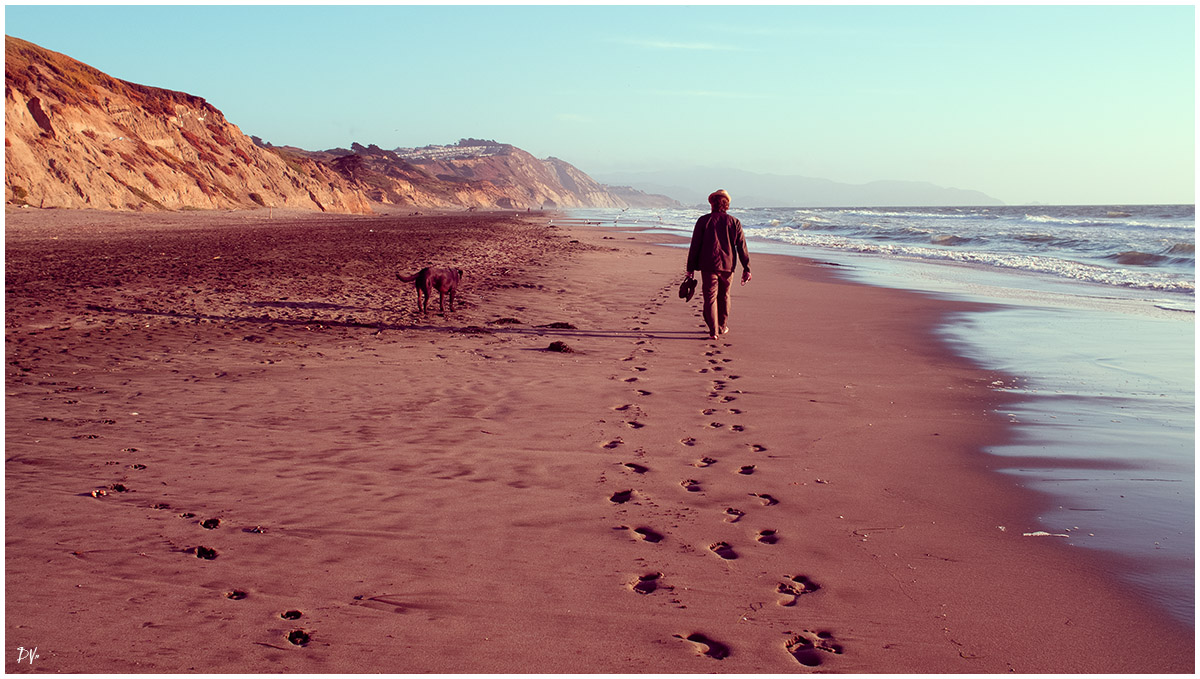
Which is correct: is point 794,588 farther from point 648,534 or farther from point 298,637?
point 298,637

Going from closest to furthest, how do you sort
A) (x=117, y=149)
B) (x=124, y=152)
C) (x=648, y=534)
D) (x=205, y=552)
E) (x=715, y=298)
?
(x=205, y=552) → (x=648, y=534) → (x=715, y=298) → (x=117, y=149) → (x=124, y=152)

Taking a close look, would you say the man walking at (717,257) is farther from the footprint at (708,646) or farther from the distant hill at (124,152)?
the distant hill at (124,152)

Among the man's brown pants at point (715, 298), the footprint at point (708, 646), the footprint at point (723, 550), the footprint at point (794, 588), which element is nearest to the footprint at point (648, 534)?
the footprint at point (723, 550)

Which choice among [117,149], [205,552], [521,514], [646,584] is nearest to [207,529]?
[205,552]

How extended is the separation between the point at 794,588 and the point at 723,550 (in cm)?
41

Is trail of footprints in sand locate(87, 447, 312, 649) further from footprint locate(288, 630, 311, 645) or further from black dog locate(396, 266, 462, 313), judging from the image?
black dog locate(396, 266, 462, 313)

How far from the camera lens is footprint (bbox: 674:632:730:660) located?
270 cm

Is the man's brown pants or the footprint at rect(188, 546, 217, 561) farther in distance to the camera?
the man's brown pants

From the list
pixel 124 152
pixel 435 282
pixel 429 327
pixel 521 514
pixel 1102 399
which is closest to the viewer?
pixel 521 514

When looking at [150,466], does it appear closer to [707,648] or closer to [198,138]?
[707,648]

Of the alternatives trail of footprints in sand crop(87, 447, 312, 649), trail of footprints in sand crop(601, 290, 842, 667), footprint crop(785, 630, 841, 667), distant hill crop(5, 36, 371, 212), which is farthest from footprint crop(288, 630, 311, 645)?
distant hill crop(5, 36, 371, 212)

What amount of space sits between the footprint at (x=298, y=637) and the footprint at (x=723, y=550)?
165 cm

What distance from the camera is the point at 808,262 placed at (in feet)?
72.6

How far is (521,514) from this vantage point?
3881mm
